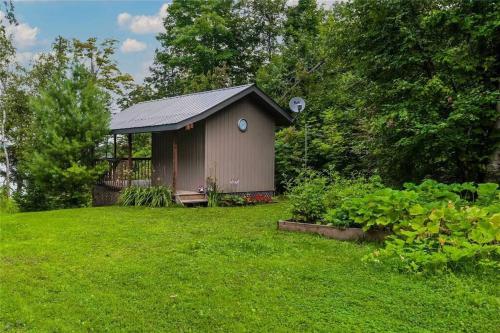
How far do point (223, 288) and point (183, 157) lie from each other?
7.92 meters

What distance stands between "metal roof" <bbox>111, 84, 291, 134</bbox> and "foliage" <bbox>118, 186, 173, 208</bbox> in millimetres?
1500

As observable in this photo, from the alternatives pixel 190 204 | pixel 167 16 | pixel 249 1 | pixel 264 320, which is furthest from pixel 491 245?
pixel 167 16

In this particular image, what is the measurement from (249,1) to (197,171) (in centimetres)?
1720

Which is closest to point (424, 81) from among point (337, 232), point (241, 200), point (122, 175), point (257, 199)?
point (337, 232)

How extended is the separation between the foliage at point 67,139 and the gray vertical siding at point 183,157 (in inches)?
68.7

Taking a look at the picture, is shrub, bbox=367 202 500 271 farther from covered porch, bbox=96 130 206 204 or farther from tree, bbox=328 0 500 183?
covered porch, bbox=96 130 206 204

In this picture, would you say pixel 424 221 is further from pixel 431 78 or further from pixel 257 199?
pixel 257 199

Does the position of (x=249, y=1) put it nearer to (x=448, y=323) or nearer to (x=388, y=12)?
(x=388, y=12)

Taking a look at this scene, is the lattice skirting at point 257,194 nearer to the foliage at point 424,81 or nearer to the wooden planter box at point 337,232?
the foliage at point 424,81

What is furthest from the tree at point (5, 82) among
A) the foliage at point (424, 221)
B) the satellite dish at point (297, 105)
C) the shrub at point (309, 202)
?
the foliage at point (424, 221)

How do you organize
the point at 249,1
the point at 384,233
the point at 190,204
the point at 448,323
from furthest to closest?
the point at 249,1 → the point at 190,204 → the point at 384,233 → the point at 448,323

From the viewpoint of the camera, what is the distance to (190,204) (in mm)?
10289

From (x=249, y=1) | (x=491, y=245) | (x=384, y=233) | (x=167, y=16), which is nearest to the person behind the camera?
(x=491, y=245)

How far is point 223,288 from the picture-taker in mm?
3701
